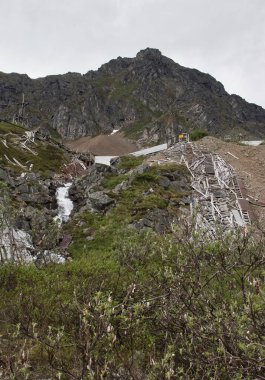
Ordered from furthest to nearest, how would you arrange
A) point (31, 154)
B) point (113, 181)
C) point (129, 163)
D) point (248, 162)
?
point (31, 154)
point (129, 163)
point (248, 162)
point (113, 181)

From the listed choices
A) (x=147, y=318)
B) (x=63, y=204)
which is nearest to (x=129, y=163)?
(x=63, y=204)

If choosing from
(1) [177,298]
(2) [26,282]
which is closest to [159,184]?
(2) [26,282]

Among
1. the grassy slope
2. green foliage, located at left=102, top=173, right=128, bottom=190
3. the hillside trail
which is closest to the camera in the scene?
the hillside trail

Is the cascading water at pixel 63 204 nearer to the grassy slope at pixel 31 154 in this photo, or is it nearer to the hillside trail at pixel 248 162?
the hillside trail at pixel 248 162

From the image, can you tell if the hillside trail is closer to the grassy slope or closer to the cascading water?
the cascading water

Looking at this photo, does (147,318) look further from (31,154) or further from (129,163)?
(31,154)

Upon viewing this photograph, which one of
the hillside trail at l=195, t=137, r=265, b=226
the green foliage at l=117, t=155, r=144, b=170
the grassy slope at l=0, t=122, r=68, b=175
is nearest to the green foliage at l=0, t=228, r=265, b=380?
the hillside trail at l=195, t=137, r=265, b=226

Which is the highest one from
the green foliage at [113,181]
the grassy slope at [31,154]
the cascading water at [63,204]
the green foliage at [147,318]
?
the grassy slope at [31,154]

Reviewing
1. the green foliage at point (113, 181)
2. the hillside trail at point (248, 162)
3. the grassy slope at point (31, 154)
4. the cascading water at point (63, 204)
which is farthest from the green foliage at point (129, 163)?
the grassy slope at point (31, 154)

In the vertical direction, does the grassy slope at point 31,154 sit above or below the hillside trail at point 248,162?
above

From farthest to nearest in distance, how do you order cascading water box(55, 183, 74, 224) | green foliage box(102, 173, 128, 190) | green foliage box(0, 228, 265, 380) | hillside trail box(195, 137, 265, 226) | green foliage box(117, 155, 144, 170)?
green foliage box(117, 155, 144, 170)
cascading water box(55, 183, 74, 224)
green foliage box(102, 173, 128, 190)
hillside trail box(195, 137, 265, 226)
green foliage box(0, 228, 265, 380)

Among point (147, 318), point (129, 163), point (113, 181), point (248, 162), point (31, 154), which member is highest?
point (31, 154)

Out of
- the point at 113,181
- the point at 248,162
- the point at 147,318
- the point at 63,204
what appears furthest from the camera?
the point at 248,162

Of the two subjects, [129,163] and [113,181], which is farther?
[129,163]
